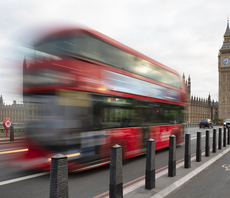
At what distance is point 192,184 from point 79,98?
10.6ft

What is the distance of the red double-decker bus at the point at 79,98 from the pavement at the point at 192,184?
165 cm

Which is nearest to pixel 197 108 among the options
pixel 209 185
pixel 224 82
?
pixel 224 82

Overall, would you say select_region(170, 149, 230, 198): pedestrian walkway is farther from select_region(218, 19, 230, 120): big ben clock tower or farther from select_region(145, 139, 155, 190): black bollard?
select_region(218, 19, 230, 120): big ben clock tower

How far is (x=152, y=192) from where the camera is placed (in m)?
4.34

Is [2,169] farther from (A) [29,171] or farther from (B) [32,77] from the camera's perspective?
(B) [32,77]

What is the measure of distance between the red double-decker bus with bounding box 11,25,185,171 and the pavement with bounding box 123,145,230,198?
165 centimetres

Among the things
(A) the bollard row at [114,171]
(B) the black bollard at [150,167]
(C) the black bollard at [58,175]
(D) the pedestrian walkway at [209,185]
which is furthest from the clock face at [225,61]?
(C) the black bollard at [58,175]

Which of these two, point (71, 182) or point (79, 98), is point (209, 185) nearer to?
point (71, 182)

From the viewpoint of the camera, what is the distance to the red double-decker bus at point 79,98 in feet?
17.5

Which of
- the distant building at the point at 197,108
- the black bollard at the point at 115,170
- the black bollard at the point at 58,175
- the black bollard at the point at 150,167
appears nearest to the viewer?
the black bollard at the point at 58,175

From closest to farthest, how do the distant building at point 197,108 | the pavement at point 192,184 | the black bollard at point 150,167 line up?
the pavement at point 192,184 → the black bollard at point 150,167 → the distant building at point 197,108

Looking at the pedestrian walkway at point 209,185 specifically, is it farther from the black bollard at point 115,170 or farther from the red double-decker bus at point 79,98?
the red double-decker bus at point 79,98

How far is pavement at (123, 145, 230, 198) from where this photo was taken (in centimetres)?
440

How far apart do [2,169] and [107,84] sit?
3.85 metres
